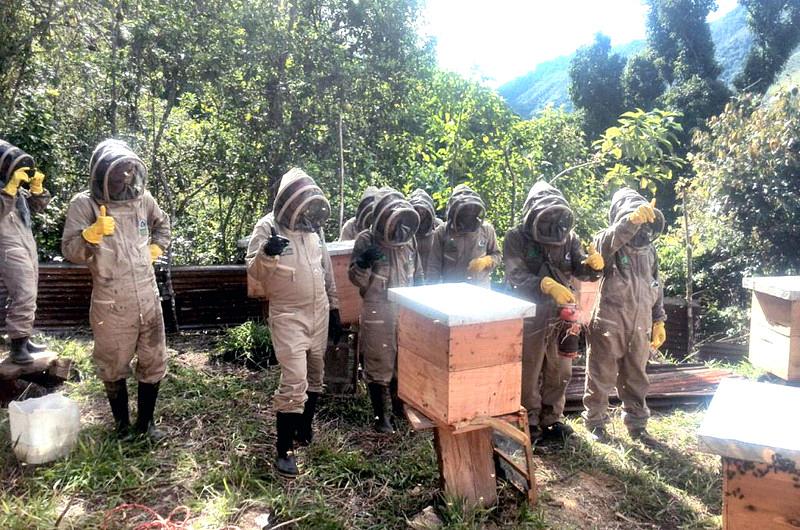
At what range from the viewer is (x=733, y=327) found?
9414mm

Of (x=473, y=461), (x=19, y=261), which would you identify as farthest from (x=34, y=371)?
(x=473, y=461)

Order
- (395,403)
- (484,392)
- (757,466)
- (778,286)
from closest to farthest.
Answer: (757,466)
(484,392)
(778,286)
(395,403)

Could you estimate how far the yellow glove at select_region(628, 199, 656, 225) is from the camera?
3863 mm

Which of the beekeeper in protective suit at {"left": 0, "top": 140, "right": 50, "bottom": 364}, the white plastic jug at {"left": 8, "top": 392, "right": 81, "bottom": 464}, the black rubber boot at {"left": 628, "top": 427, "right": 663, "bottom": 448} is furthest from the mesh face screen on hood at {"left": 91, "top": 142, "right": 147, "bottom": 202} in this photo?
the black rubber boot at {"left": 628, "top": 427, "right": 663, "bottom": 448}

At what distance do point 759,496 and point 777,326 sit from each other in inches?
108

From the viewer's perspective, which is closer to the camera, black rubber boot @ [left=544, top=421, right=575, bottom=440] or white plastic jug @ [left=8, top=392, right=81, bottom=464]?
white plastic jug @ [left=8, top=392, right=81, bottom=464]

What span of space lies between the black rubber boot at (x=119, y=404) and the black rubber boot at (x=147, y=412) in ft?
0.26

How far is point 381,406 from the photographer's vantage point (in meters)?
4.36

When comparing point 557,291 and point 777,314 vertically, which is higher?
point 557,291

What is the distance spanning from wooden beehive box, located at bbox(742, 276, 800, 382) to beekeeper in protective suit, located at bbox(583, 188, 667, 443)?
686 mm

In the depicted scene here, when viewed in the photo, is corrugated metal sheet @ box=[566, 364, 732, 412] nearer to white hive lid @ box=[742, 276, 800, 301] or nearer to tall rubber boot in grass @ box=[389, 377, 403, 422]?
white hive lid @ box=[742, 276, 800, 301]

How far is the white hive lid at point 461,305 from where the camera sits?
9.12 feet

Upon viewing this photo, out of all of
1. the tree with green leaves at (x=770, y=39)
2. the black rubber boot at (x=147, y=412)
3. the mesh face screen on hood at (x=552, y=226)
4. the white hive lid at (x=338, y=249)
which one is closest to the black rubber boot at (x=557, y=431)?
the mesh face screen on hood at (x=552, y=226)

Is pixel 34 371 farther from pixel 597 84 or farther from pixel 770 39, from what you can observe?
pixel 770 39
